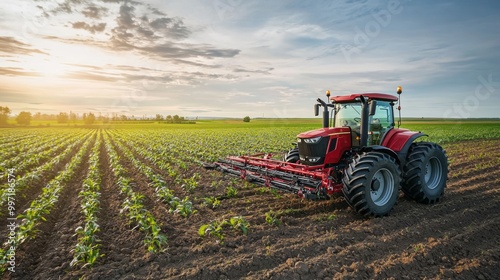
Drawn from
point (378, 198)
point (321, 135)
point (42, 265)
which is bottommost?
point (42, 265)

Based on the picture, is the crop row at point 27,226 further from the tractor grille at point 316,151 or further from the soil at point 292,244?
the tractor grille at point 316,151

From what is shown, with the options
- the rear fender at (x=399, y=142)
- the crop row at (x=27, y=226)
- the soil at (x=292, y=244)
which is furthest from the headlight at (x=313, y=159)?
the crop row at (x=27, y=226)

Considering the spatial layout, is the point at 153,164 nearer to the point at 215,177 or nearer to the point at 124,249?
the point at 215,177

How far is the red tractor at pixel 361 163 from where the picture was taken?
21.2ft

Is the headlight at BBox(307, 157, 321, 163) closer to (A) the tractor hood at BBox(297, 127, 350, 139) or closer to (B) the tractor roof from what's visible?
(A) the tractor hood at BBox(297, 127, 350, 139)

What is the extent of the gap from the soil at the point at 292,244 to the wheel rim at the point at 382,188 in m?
0.45

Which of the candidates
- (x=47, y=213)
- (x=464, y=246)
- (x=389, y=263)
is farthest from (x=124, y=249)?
(x=464, y=246)

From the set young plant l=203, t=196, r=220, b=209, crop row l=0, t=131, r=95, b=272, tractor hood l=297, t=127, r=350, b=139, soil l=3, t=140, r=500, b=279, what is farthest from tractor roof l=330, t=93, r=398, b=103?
crop row l=0, t=131, r=95, b=272

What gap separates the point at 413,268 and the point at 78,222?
263 inches

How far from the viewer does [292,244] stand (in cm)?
541

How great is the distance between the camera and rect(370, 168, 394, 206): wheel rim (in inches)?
273

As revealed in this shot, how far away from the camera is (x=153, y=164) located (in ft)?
51.0

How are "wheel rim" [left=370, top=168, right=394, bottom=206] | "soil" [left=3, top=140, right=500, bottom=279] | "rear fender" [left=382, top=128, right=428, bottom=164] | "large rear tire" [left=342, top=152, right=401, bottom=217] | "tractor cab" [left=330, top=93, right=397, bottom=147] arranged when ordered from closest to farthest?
"soil" [left=3, top=140, right=500, bottom=279] → "large rear tire" [left=342, top=152, right=401, bottom=217] → "wheel rim" [left=370, top=168, right=394, bottom=206] → "tractor cab" [left=330, top=93, right=397, bottom=147] → "rear fender" [left=382, top=128, right=428, bottom=164]

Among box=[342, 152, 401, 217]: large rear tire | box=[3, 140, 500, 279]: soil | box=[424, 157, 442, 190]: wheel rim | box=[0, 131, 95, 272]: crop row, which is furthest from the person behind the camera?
box=[424, 157, 442, 190]: wheel rim
